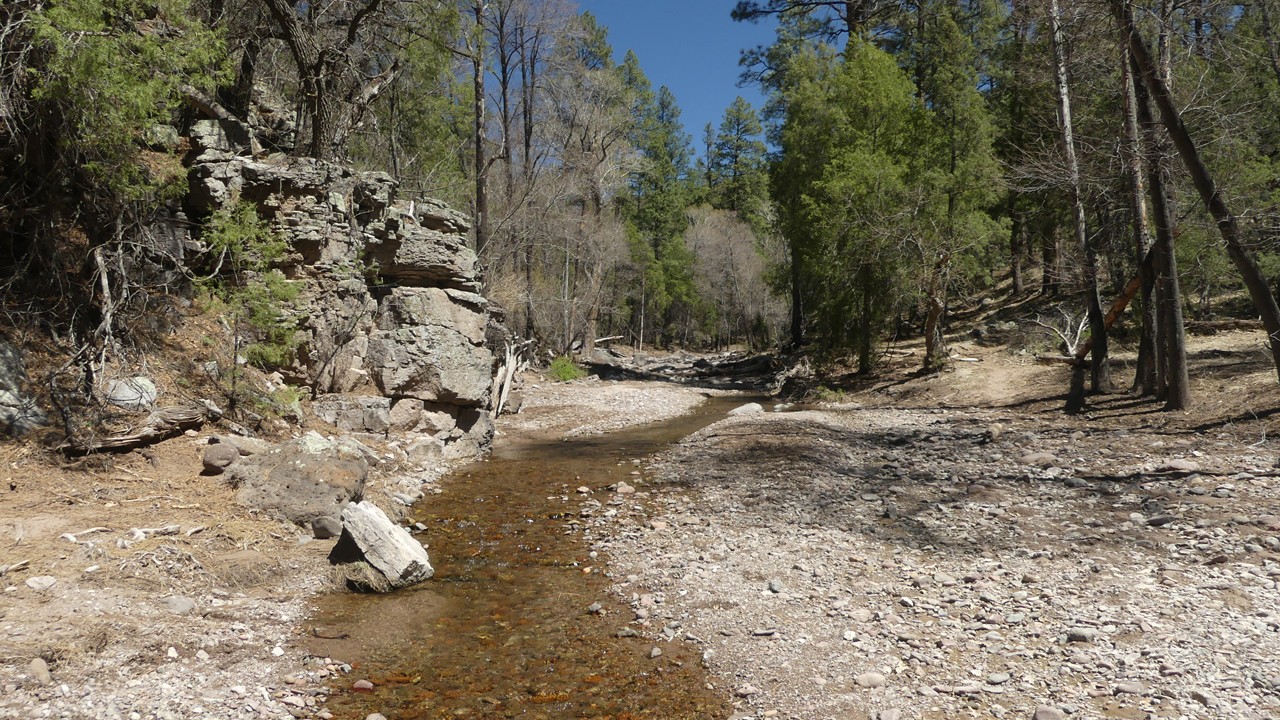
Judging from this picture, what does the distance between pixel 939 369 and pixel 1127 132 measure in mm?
8520

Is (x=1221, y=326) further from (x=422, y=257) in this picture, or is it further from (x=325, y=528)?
(x=325, y=528)

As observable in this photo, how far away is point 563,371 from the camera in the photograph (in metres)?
24.6

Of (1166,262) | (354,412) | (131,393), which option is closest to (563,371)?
(354,412)

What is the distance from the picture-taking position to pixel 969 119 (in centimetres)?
2180

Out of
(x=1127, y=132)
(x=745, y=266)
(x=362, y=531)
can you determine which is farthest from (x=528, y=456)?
(x=745, y=266)

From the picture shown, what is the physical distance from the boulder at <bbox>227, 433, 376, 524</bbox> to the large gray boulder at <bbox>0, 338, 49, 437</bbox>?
1801 mm

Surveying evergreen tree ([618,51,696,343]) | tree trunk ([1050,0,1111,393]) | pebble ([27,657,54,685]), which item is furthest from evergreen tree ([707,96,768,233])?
pebble ([27,657,54,685])

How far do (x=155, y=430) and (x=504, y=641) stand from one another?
4987 mm

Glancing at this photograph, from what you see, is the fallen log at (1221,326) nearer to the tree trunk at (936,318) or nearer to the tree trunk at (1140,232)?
the tree trunk at (1140,232)

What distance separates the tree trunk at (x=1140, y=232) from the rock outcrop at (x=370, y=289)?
38.8ft

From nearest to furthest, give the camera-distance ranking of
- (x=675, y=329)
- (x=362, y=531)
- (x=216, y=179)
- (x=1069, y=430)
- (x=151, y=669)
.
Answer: (x=151, y=669) < (x=362, y=531) < (x=216, y=179) < (x=1069, y=430) < (x=675, y=329)

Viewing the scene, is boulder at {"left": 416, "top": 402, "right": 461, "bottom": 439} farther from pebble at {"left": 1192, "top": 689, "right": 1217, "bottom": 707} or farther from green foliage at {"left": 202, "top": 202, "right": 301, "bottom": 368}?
pebble at {"left": 1192, "top": 689, "right": 1217, "bottom": 707}

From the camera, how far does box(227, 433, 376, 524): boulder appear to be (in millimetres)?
7289

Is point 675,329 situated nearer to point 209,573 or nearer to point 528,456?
point 528,456
